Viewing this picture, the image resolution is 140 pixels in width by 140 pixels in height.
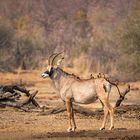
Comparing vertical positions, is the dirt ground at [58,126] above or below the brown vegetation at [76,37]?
below

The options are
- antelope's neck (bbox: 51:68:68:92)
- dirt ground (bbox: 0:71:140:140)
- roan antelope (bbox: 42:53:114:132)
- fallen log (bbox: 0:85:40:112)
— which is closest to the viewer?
dirt ground (bbox: 0:71:140:140)

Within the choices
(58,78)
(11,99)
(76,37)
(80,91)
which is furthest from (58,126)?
(76,37)

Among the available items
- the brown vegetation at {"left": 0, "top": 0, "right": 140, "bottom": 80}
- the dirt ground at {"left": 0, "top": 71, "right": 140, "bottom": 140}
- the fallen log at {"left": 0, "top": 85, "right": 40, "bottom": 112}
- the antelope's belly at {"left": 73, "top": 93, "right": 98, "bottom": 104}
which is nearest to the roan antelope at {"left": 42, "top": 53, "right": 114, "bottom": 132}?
the antelope's belly at {"left": 73, "top": 93, "right": 98, "bottom": 104}

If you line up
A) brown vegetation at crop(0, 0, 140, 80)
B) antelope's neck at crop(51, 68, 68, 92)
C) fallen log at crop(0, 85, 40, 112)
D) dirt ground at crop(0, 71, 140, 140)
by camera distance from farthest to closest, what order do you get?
brown vegetation at crop(0, 0, 140, 80) → fallen log at crop(0, 85, 40, 112) → antelope's neck at crop(51, 68, 68, 92) → dirt ground at crop(0, 71, 140, 140)

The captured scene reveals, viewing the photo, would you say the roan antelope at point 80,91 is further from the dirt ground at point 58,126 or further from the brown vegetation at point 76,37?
the brown vegetation at point 76,37

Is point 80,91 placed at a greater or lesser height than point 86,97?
greater

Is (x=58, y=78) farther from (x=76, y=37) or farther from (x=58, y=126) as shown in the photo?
(x=76, y=37)

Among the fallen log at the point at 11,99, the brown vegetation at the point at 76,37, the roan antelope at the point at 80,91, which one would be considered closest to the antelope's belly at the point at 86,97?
the roan antelope at the point at 80,91

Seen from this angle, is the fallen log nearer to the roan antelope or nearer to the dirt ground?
the dirt ground

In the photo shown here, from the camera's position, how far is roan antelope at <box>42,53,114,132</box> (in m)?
A: 15.2

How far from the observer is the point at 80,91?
15.4 metres

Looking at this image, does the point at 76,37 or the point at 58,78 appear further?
the point at 76,37

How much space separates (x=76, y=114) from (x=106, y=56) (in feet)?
78.3

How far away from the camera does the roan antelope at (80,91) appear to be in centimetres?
1519
